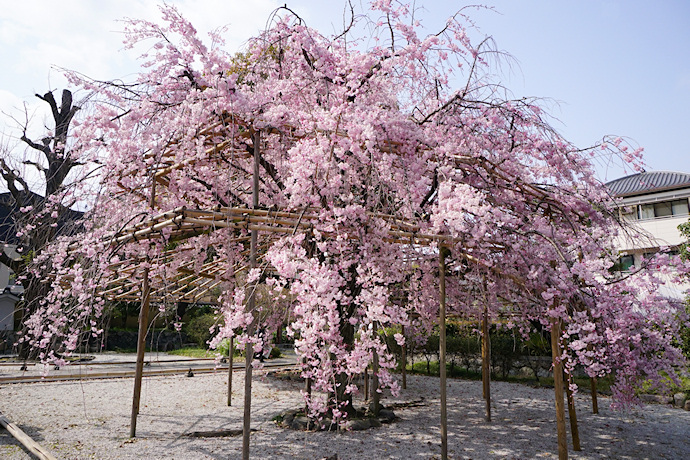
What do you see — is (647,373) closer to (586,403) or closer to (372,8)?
(586,403)

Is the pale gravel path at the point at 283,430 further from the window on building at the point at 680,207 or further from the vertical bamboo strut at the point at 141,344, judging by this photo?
the window on building at the point at 680,207

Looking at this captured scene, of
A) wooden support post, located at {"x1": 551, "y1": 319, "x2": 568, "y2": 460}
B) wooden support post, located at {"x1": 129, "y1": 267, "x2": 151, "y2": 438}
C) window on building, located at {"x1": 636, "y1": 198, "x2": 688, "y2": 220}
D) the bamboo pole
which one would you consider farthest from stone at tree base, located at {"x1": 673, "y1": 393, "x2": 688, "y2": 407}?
the bamboo pole

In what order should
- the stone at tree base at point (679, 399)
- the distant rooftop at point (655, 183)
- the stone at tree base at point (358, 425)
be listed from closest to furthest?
the stone at tree base at point (358, 425), the stone at tree base at point (679, 399), the distant rooftop at point (655, 183)

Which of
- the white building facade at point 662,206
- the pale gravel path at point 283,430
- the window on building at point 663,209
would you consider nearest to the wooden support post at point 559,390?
the pale gravel path at point 283,430

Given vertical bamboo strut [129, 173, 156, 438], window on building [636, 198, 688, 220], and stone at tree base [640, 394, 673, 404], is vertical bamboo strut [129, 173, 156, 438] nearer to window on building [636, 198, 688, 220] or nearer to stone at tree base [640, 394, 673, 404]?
stone at tree base [640, 394, 673, 404]

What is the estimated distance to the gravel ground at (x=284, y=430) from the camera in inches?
229

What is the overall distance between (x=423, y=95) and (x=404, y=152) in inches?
64.4

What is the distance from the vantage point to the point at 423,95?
6.98 metres

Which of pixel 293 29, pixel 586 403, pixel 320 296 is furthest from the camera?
pixel 586 403

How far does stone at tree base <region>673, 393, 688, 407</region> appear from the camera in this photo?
977 cm

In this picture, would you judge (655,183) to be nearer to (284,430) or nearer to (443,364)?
(443,364)

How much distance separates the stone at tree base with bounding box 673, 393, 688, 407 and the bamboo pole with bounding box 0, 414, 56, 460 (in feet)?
39.0

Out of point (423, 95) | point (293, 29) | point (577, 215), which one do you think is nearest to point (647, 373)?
point (577, 215)

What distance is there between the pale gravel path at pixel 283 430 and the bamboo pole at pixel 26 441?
0.10 meters
